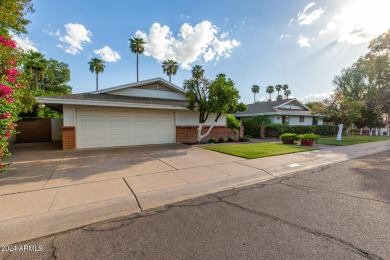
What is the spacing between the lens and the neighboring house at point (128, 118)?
9.71m

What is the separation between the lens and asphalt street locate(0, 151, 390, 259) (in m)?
2.33

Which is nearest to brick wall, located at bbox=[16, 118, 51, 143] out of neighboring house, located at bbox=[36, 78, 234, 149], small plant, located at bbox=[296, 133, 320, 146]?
neighboring house, located at bbox=[36, 78, 234, 149]

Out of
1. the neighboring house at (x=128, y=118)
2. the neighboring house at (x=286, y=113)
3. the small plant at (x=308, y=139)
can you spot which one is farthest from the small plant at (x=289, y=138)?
the neighboring house at (x=286, y=113)

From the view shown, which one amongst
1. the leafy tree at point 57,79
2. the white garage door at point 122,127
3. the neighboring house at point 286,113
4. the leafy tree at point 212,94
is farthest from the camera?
the leafy tree at point 57,79

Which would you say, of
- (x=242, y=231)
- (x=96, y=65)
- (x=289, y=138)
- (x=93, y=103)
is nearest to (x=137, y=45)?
(x=96, y=65)

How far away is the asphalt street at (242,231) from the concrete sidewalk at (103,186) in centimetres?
35

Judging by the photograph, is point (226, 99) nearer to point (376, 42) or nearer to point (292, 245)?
point (292, 245)

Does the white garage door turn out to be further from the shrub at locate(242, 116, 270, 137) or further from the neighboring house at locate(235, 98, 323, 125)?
the neighboring house at locate(235, 98, 323, 125)

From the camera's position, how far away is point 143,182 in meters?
4.87

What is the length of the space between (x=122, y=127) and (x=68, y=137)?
2.78m

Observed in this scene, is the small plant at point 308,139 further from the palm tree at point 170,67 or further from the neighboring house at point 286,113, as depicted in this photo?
the palm tree at point 170,67

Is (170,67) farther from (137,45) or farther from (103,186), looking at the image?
(103,186)

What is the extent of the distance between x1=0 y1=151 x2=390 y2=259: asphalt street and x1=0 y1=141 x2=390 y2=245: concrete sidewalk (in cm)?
35

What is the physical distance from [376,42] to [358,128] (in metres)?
13.3
